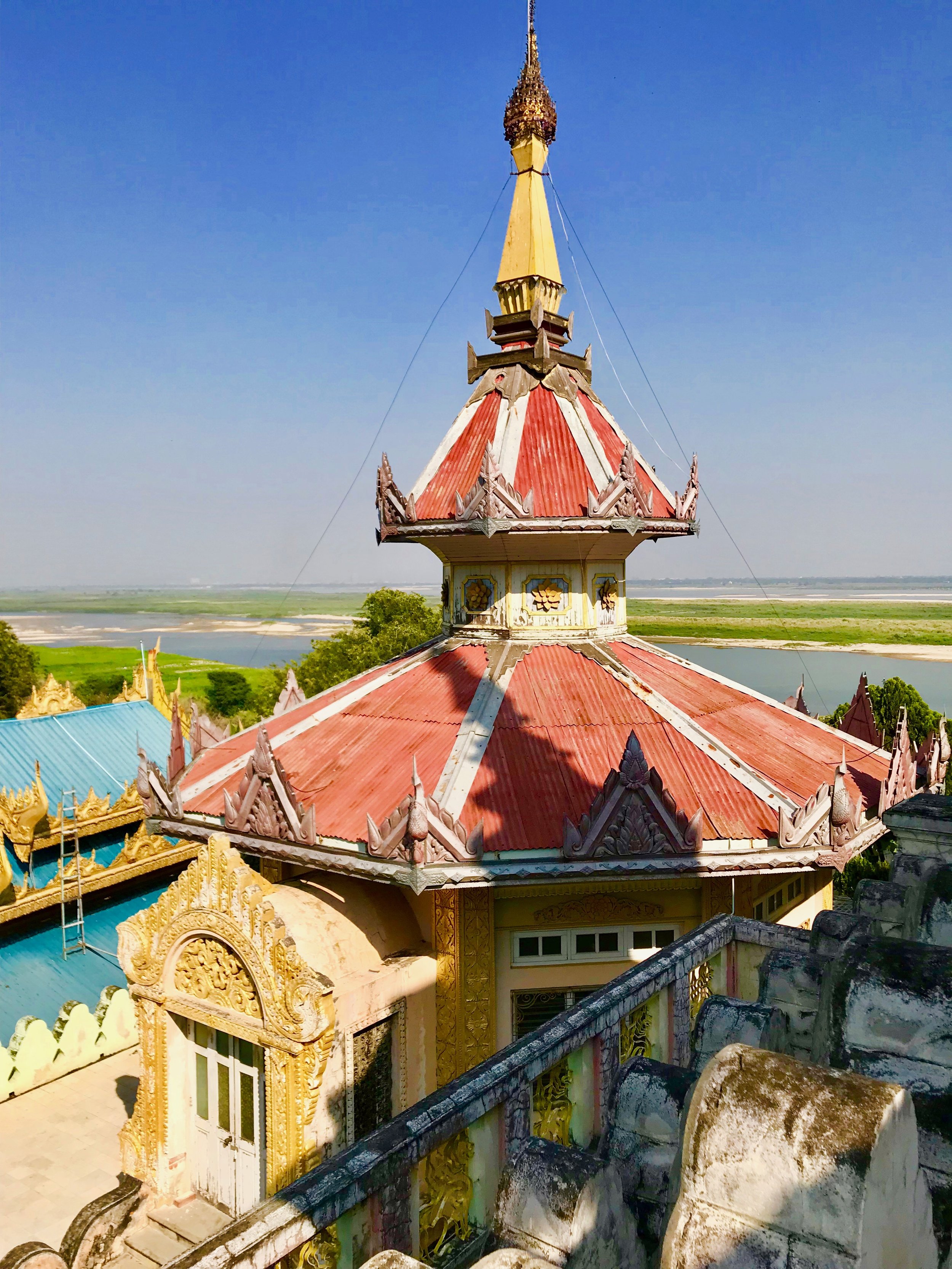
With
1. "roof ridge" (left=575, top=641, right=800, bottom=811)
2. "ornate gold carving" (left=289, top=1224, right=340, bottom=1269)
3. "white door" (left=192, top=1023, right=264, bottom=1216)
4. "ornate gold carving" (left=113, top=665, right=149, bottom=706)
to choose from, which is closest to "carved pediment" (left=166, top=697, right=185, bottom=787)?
"white door" (left=192, top=1023, right=264, bottom=1216)

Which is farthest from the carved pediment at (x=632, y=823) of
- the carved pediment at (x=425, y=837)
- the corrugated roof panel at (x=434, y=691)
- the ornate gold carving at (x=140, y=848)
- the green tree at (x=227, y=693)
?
the green tree at (x=227, y=693)

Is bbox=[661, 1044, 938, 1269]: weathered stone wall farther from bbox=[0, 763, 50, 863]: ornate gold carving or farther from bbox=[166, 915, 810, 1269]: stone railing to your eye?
bbox=[0, 763, 50, 863]: ornate gold carving

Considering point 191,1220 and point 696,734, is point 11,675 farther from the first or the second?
point 696,734

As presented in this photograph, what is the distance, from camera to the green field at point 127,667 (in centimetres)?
6969

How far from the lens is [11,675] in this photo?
42594 mm

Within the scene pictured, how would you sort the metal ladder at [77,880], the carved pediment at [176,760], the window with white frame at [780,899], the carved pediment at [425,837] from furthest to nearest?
the metal ladder at [77,880], the carved pediment at [176,760], the window with white frame at [780,899], the carved pediment at [425,837]

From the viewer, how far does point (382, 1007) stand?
8.56 meters

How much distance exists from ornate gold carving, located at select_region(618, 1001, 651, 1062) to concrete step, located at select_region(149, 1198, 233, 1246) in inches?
211

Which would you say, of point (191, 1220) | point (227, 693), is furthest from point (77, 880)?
point (227, 693)

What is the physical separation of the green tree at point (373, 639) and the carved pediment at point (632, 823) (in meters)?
31.1

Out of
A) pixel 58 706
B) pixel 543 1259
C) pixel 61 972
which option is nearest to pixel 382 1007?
pixel 543 1259

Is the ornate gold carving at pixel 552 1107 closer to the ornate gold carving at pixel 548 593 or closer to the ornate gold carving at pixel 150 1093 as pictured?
the ornate gold carving at pixel 150 1093

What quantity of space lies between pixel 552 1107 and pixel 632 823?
4354 mm

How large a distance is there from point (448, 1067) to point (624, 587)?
7.36 metres
